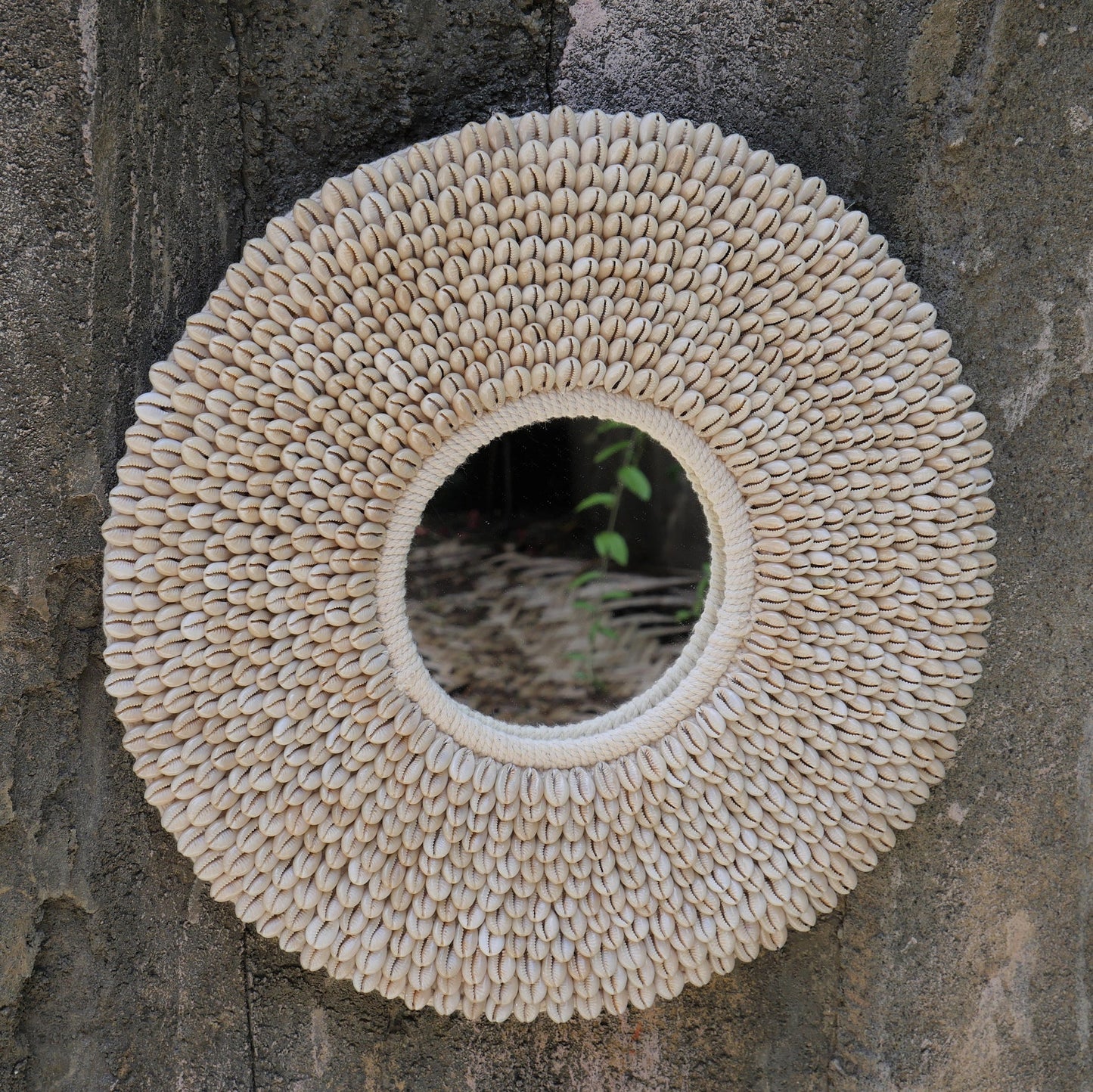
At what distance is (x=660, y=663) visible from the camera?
108 centimetres

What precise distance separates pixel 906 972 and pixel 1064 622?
24 centimetres

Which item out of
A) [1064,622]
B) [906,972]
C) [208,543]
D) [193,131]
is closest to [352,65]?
[193,131]

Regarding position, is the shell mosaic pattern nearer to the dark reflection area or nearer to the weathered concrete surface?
the weathered concrete surface

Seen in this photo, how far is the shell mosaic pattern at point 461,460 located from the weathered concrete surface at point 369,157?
5 centimetres

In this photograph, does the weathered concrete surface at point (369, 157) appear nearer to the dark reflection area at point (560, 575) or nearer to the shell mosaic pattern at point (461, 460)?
the shell mosaic pattern at point (461, 460)

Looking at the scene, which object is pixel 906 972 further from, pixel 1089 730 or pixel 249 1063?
pixel 249 1063

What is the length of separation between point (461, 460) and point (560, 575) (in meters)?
0.65

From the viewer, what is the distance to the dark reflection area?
976 mm

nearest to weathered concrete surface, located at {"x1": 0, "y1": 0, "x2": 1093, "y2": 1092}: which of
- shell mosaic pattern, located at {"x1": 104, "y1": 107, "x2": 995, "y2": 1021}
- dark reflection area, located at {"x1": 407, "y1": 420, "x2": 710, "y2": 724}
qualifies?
shell mosaic pattern, located at {"x1": 104, "y1": 107, "x2": 995, "y2": 1021}

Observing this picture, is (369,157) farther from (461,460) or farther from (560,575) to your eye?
(560,575)

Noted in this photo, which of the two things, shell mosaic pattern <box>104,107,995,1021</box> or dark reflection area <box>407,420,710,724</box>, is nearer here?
shell mosaic pattern <box>104,107,995,1021</box>

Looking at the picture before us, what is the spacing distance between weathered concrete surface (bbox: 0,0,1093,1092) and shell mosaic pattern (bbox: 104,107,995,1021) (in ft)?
0.16

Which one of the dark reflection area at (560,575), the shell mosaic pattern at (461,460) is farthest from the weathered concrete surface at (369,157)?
the dark reflection area at (560,575)

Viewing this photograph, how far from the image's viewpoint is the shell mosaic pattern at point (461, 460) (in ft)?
1.61
